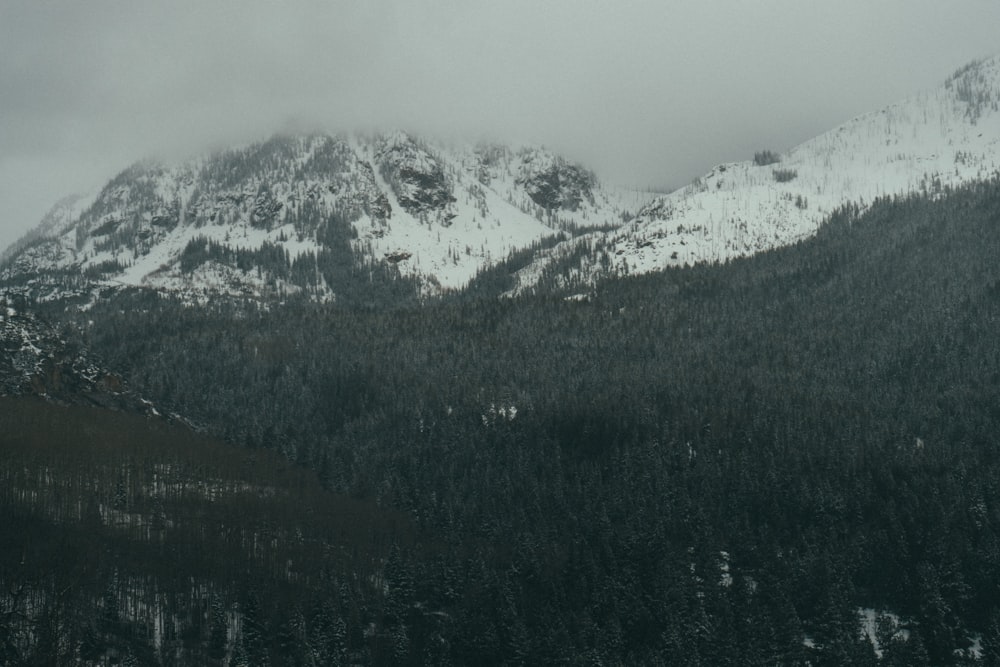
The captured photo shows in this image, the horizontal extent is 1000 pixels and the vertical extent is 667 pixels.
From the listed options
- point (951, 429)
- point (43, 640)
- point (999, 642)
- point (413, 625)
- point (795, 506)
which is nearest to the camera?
point (43, 640)

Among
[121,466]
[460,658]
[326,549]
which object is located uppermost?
[121,466]

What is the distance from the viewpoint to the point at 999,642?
4975 inches

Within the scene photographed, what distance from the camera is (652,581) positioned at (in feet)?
486

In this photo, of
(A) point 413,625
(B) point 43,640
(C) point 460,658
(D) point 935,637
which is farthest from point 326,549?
(D) point 935,637

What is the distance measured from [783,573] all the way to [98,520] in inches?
4130

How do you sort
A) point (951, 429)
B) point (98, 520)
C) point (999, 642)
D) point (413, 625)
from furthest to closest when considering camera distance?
point (951, 429)
point (98, 520)
point (413, 625)
point (999, 642)

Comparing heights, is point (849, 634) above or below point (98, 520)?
below

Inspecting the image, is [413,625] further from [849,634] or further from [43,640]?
[849,634]

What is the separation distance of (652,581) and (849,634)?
29.3m

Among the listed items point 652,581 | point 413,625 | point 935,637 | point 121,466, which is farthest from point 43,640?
point 935,637

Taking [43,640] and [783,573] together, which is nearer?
[43,640]

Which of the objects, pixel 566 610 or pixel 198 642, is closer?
pixel 198 642

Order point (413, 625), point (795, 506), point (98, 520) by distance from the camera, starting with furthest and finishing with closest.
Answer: point (795, 506)
point (98, 520)
point (413, 625)

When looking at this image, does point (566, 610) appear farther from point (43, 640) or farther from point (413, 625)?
point (43, 640)
